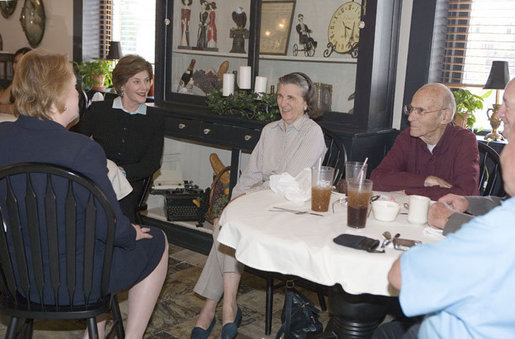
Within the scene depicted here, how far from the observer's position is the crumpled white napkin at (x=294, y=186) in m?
2.03

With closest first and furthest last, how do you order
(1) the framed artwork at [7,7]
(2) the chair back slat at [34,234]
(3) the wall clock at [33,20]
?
(2) the chair back slat at [34,234]
(3) the wall clock at [33,20]
(1) the framed artwork at [7,7]

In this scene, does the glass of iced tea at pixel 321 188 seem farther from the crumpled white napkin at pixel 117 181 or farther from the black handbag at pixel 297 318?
the crumpled white napkin at pixel 117 181

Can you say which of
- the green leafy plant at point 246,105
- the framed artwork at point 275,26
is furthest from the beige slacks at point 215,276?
the framed artwork at point 275,26

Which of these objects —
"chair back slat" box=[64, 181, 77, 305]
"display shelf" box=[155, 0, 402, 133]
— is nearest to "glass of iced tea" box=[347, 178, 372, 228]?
"chair back slat" box=[64, 181, 77, 305]

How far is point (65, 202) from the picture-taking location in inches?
66.3

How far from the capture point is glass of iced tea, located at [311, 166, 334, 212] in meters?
1.90

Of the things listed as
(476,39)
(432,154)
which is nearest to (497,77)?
(476,39)

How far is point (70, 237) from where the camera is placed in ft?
5.61

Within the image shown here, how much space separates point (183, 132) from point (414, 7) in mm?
1595

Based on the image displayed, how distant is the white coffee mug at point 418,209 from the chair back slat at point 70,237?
3.48 ft

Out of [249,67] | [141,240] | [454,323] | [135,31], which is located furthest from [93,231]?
[135,31]

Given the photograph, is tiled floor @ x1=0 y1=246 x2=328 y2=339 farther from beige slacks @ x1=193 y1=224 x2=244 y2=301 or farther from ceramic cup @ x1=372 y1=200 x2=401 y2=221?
ceramic cup @ x1=372 y1=200 x2=401 y2=221

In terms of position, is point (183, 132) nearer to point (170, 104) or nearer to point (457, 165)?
point (170, 104)

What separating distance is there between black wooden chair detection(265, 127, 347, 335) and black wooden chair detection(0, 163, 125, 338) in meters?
1.01
